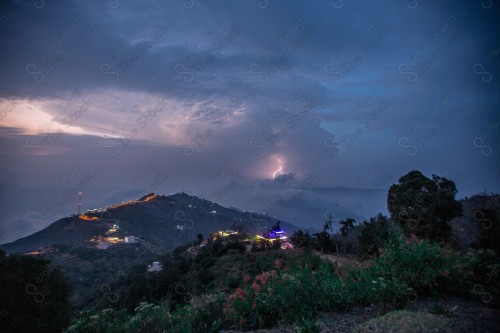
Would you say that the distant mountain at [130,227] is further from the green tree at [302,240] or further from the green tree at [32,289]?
the green tree at [32,289]

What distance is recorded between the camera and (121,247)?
79.1m

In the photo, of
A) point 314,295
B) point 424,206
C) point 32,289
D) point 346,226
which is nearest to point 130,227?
point 346,226

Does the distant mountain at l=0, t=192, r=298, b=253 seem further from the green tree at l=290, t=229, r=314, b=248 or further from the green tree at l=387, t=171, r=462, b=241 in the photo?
the green tree at l=387, t=171, r=462, b=241

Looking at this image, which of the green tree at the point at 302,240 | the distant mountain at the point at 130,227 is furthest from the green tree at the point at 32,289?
the distant mountain at the point at 130,227

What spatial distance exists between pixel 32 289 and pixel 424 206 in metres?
31.7

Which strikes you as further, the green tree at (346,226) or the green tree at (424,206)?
the green tree at (346,226)

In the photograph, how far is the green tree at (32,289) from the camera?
603 inches

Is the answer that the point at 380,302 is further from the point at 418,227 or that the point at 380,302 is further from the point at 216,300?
the point at 418,227

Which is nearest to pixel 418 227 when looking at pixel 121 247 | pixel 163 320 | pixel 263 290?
pixel 263 290

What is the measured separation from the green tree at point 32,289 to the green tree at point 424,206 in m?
26.7

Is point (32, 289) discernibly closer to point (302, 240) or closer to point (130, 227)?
point (302, 240)

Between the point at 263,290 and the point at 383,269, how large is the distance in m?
2.87

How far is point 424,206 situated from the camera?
26.0 meters

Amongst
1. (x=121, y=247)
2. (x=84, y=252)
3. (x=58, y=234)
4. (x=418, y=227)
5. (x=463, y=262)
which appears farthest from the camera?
(x=58, y=234)
